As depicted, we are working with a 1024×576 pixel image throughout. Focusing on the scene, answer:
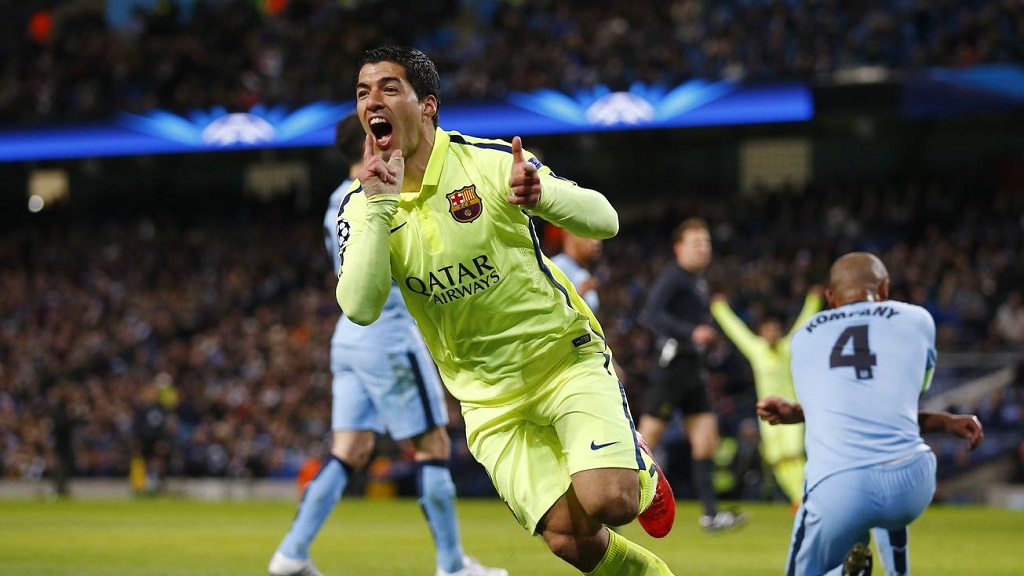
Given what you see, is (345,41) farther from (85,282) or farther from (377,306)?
(377,306)

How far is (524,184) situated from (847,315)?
1681 mm

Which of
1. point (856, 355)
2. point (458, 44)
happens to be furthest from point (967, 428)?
point (458, 44)

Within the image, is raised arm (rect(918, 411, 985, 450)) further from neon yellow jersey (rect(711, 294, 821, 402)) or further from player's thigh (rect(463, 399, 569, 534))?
neon yellow jersey (rect(711, 294, 821, 402))

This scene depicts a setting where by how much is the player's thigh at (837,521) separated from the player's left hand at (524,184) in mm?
1704

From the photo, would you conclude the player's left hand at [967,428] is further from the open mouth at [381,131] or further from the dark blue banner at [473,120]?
the dark blue banner at [473,120]

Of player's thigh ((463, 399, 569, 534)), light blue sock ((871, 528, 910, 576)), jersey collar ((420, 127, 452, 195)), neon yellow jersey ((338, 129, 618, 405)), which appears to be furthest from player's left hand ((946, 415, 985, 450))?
jersey collar ((420, 127, 452, 195))

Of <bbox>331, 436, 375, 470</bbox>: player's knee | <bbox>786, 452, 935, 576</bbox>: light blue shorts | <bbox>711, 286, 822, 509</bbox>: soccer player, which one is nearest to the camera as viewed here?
<bbox>786, 452, 935, 576</bbox>: light blue shorts

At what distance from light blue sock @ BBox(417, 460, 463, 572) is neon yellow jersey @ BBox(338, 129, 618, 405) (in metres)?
2.42

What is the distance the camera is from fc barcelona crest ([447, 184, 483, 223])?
197 inches

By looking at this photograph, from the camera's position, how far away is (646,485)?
507 centimetres

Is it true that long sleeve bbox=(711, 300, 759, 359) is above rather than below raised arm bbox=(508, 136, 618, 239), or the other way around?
below

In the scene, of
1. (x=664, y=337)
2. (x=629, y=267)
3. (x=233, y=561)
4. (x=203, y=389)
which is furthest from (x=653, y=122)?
(x=233, y=561)

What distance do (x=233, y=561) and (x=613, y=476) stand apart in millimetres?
5536

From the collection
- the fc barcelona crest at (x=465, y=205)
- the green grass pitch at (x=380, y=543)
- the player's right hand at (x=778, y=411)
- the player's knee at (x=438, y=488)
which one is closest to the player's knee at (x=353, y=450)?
the player's knee at (x=438, y=488)
